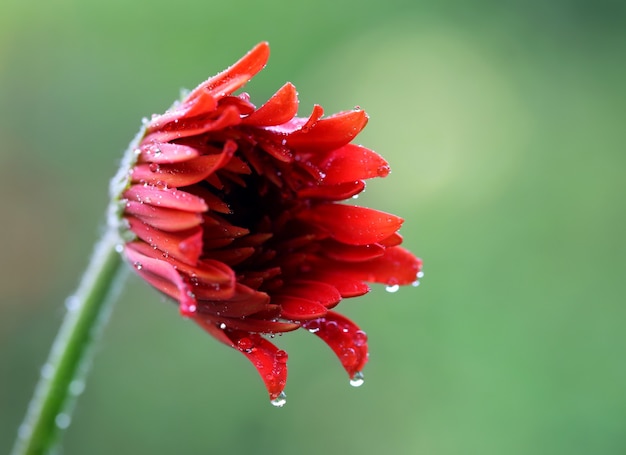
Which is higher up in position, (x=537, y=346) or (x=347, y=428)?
(x=537, y=346)

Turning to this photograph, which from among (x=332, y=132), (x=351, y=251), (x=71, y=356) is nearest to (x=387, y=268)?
(x=351, y=251)

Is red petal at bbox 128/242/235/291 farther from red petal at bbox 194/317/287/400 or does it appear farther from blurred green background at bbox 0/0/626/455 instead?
blurred green background at bbox 0/0/626/455

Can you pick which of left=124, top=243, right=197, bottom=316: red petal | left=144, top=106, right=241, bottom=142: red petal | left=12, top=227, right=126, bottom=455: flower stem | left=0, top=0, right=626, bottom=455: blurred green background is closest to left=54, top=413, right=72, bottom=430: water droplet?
left=12, top=227, right=126, bottom=455: flower stem

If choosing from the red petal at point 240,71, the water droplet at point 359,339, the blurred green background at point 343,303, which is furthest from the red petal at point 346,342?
the blurred green background at point 343,303

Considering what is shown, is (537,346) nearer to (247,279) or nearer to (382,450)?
(382,450)

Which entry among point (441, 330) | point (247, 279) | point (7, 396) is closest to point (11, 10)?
point (7, 396)

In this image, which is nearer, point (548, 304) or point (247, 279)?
point (247, 279)

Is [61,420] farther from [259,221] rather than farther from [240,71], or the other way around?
[240,71]

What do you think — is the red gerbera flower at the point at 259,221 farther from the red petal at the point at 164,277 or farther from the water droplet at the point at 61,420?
the water droplet at the point at 61,420
